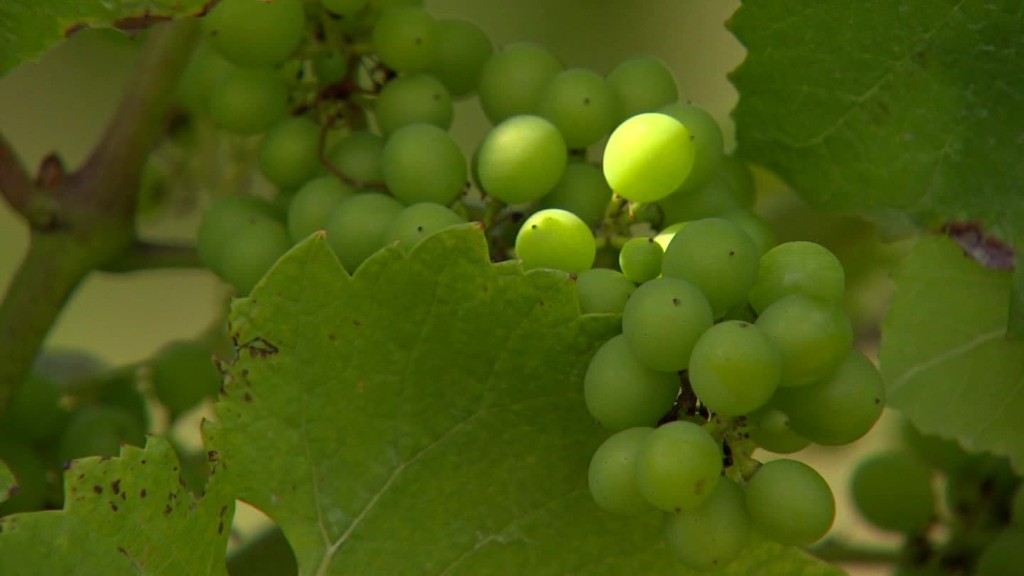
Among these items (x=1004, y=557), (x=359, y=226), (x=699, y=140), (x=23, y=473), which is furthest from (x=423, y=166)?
(x=1004, y=557)

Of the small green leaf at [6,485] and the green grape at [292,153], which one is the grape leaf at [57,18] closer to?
the green grape at [292,153]

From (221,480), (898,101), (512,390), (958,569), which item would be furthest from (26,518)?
(958,569)

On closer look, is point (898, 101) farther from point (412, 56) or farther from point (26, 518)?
point (26, 518)

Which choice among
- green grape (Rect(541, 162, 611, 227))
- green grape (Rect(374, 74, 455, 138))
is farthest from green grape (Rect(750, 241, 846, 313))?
green grape (Rect(374, 74, 455, 138))

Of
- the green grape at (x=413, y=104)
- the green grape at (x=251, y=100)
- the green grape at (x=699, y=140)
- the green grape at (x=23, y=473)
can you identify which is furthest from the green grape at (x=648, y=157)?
the green grape at (x=23, y=473)

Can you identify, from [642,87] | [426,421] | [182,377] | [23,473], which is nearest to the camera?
[426,421]

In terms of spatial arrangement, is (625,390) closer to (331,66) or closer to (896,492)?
(331,66)
